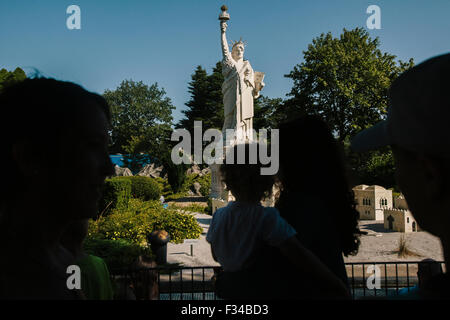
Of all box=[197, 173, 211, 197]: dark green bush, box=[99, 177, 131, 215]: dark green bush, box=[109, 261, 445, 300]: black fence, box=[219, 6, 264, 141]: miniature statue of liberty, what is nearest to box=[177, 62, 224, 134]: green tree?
box=[197, 173, 211, 197]: dark green bush

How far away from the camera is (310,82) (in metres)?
26.0

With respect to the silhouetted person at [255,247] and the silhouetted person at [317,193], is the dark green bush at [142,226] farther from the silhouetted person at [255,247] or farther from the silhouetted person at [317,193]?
the silhouetted person at [317,193]

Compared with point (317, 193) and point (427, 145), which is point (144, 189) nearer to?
point (317, 193)

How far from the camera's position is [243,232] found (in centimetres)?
Result: 195

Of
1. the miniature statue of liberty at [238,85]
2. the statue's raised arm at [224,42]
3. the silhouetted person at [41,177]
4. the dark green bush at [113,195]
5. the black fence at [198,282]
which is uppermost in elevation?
the statue's raised arm at [224,42]

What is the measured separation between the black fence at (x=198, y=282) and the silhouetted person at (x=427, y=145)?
65.9 inches

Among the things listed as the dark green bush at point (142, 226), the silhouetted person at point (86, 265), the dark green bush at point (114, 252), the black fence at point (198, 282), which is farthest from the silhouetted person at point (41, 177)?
the dark green bush at point (142, 226)

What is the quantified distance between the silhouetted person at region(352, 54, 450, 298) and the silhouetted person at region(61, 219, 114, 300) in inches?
39.1

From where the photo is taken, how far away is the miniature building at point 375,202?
44.4 feet

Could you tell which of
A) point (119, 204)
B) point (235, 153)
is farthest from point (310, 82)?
point (235, 153)
